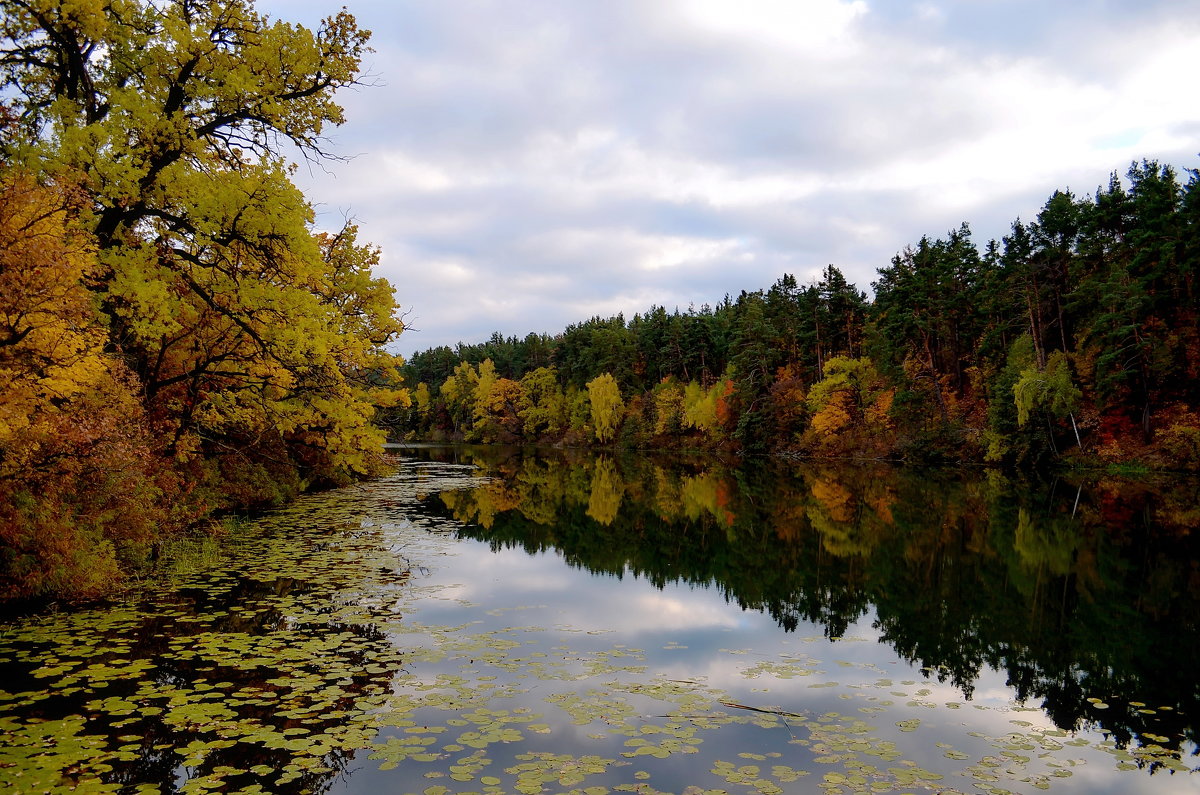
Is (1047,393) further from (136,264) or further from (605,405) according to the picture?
(605,405)

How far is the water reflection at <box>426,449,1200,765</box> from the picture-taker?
9.21 meters

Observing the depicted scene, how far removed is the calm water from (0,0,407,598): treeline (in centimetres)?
171

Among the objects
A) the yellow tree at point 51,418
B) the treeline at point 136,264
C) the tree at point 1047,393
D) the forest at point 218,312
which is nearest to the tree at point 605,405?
the forest at point 218,312

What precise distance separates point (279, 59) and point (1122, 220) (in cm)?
5024

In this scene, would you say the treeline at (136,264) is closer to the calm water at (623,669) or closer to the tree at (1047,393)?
the calm water at (623,669)

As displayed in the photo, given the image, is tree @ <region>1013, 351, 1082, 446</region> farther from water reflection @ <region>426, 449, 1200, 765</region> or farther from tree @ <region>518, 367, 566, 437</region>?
Result: tree @ <region>518, 367, 566, 437</region>

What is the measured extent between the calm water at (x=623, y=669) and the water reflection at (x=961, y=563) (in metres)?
0.09

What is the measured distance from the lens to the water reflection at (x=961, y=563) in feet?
30.2

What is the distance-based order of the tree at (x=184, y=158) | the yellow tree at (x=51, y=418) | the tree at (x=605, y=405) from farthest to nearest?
the tree at (x=605, y=405), the tree at (x=184, y=158), the yellow tree at (x=51, y=418)

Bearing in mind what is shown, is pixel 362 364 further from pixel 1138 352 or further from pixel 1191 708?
pixel 1138 352

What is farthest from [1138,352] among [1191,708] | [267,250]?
[267,250]

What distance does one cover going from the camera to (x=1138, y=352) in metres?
38.0

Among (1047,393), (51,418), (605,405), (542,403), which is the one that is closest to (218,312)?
(51,418)

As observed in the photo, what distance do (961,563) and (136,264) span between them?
61.8 feet
